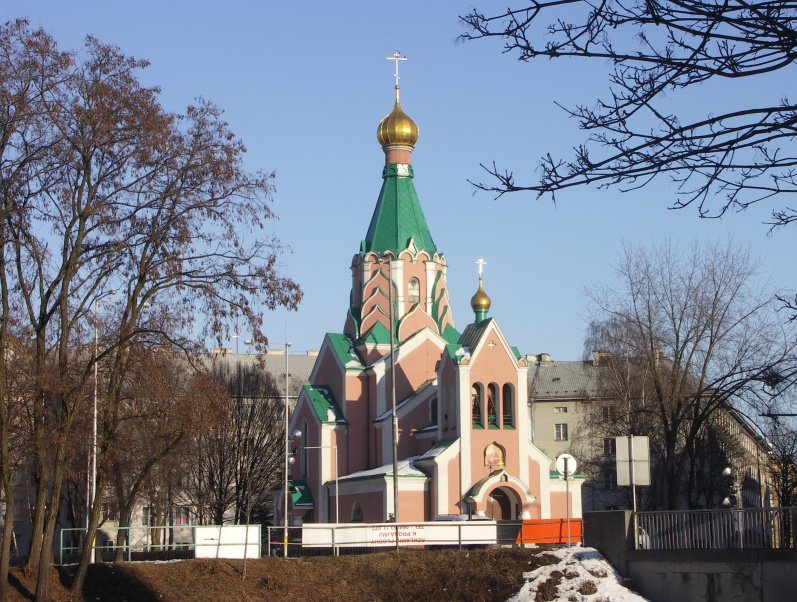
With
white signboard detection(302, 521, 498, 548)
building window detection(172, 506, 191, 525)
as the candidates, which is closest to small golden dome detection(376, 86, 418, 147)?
building window detection(172, 506, 191, 525)

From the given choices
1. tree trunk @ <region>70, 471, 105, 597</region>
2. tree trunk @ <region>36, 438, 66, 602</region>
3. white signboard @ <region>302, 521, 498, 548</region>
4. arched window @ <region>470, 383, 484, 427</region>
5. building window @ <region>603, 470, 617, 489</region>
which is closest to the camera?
tree trunk @ <region>36, 438, 66, 602</region>

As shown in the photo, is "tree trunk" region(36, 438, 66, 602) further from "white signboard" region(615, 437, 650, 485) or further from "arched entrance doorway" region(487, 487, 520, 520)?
"arched entrance doorway" region(487, 487, 520, 520)

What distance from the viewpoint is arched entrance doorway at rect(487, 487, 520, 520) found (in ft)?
155

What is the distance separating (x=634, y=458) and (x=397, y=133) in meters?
35.7

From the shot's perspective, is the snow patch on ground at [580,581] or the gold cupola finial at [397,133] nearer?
the snow patch on ground at [580,581]

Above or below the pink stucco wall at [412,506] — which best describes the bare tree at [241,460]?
above

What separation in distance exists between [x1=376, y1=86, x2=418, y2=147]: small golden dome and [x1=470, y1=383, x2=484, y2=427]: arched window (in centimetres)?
1388

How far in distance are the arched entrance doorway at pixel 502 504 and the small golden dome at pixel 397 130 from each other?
1775cm

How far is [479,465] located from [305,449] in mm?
12277

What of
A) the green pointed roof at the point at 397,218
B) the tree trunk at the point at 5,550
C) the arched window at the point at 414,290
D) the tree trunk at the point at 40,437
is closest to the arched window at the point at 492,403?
the arched window at the point at 414,290

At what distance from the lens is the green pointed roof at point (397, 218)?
5594cm

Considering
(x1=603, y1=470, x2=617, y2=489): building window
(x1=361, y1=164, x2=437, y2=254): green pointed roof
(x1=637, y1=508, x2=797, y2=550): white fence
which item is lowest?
(x1=637, y1=508, x2=797, y2=550): white fence

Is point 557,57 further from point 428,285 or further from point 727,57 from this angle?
point 428,285

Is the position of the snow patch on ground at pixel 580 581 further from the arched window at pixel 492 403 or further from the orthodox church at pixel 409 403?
the arched window at pixel 492 403
